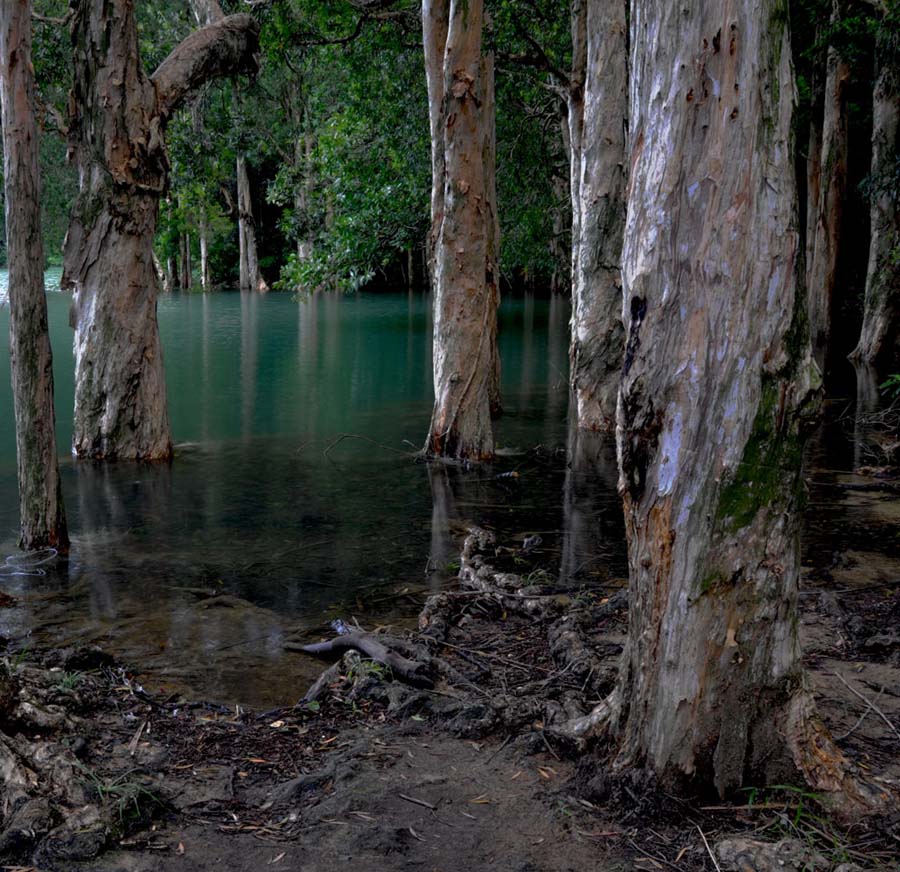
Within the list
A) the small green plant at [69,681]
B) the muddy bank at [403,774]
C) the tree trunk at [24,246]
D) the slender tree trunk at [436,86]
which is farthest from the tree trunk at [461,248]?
the small green plant at [69,681]

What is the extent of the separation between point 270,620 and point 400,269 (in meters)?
63.6

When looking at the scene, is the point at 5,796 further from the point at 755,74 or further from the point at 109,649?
the point at 755,74

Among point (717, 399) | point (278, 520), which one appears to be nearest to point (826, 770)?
point (717, 399)

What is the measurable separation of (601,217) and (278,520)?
602 cm

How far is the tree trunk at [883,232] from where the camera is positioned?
1934 centimetres

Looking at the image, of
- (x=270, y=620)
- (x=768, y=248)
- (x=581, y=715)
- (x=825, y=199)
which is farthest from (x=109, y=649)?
(x=825, y=199)

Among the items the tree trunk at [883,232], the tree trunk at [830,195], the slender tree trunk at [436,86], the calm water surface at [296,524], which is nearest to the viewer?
the calm water surface at [296,524]

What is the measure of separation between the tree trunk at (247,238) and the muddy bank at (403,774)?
49.0 meters

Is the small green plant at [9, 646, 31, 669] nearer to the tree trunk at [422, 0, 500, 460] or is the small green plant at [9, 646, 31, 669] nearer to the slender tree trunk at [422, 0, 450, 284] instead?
the tree trunk at [422, 0, 500, 460]

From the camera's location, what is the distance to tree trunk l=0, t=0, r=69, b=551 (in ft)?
24.0

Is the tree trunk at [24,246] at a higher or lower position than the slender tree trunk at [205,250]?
lower

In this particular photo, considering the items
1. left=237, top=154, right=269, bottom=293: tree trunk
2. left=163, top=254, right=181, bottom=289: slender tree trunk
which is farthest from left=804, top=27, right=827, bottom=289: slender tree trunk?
left=163, top=254, right=181, bottom=289: slender tree trunk

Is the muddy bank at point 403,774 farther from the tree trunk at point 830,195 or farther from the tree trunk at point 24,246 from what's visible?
the tree trunk at point 830,195

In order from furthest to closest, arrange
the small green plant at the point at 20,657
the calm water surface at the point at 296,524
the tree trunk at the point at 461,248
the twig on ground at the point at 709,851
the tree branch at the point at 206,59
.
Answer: the tree branch at the point at 206,59, the tree trunk at the point at 461,248, the calm water surface at the point at 296,524, the small green plant at the point at 20,657, the twig on ground at the point at 709,851
